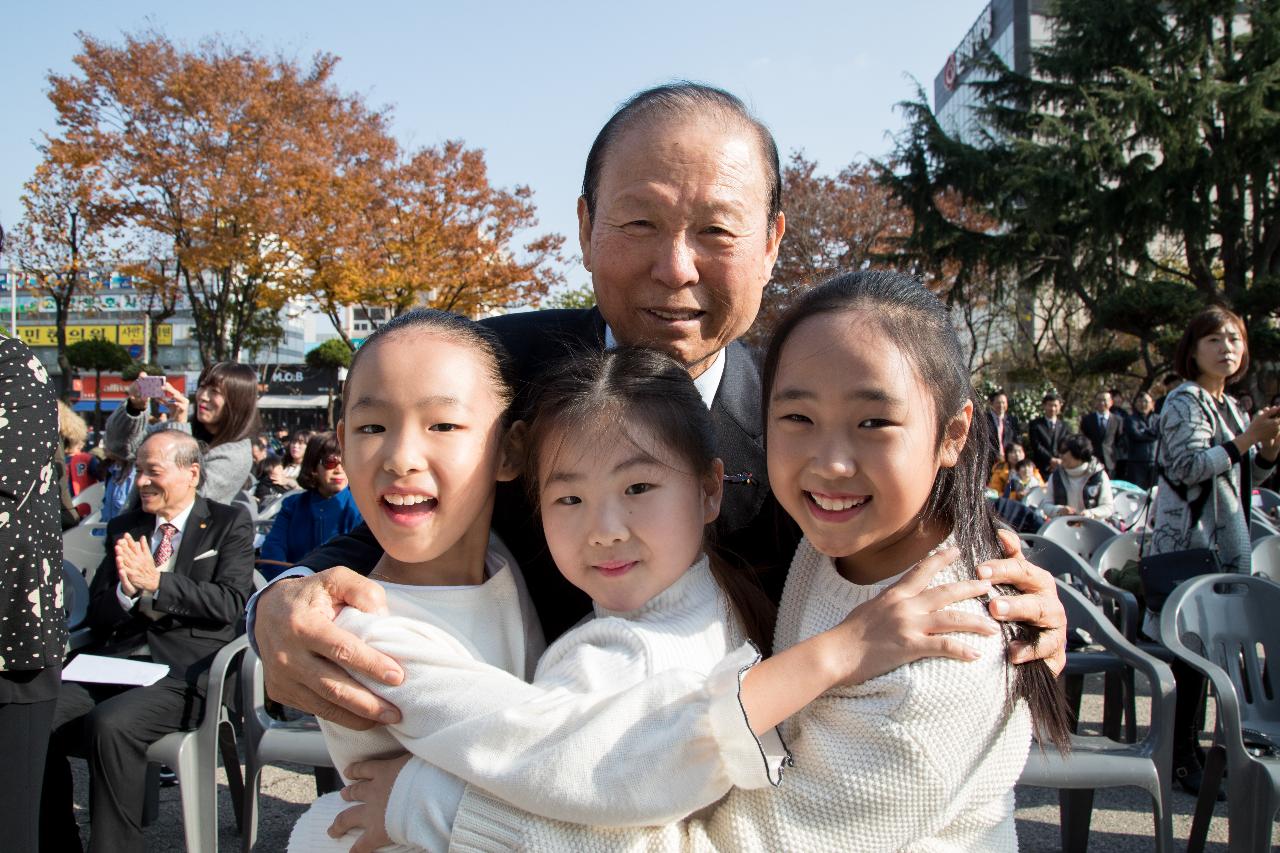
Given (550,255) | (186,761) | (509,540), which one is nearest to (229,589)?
(186,761)

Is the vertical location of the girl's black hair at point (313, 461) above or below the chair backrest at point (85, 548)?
above

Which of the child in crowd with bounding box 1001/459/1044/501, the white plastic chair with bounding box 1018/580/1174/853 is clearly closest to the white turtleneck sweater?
the white plastic chair with bounding box 1018/580/1174/853

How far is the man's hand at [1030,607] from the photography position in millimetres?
1271

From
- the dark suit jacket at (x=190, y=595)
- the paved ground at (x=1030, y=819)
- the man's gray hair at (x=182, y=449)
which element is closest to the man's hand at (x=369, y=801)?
the dark suit jacket at (x=190, y=595)

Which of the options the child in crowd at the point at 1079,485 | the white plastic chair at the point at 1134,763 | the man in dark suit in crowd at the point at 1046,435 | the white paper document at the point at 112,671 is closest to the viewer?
the white plastic chair at the point at 1134,763

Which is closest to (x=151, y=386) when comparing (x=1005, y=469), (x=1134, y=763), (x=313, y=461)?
(x=313, y=461)

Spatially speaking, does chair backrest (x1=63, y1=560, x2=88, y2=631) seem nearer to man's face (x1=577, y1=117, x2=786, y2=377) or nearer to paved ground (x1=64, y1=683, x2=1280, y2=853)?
paved ground (x1=64, y1=683, x2=1280, y2=853)

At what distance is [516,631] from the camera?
1.50 metres

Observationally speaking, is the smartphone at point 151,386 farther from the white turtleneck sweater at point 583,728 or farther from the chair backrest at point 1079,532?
the white turtleneck sweater at point 583,728

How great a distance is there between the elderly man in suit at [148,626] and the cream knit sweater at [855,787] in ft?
8.43

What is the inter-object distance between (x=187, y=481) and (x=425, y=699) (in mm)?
3262

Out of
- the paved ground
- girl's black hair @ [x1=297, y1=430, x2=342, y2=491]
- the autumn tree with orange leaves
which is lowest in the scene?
the paved ground

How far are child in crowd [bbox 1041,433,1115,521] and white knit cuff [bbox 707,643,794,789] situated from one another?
6.92 metres

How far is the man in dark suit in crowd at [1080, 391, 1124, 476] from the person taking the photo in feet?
37.5
